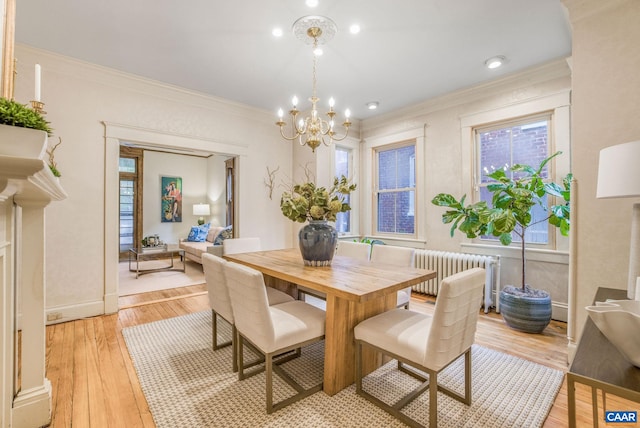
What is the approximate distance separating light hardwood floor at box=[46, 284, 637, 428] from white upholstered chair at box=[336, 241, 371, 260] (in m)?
1.06

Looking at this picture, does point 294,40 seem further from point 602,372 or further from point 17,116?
point 602,372

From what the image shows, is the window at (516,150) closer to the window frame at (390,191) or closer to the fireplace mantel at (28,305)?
the window frame at (390,191)

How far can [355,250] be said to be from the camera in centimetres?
307

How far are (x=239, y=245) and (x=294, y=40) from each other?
217 centimetres

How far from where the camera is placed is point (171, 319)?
3.16 metres

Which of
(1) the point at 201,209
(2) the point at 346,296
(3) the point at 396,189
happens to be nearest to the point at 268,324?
(2) the point at 346,296

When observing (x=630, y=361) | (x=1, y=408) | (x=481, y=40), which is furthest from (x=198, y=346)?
(x=481, y=40)

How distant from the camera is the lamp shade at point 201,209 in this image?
25.1 feet

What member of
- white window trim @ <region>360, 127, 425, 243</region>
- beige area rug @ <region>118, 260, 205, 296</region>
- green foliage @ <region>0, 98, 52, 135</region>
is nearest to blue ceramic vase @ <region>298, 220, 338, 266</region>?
green foliage @ <region>0, 98, 52, 135</region>

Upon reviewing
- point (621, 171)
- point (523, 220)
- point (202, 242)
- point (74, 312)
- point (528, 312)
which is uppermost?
point (621, 171)

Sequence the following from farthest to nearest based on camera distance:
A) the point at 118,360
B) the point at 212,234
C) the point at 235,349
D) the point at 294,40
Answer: the point at 212,234 < the point at 294,40 < the point at 118,360 < the point at 235,349

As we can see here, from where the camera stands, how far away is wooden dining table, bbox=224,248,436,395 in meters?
1.70

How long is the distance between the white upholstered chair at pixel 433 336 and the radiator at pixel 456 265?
5.48ft

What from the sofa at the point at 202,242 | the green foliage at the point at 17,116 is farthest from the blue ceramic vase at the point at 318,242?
the sofa at the point at 202,242
